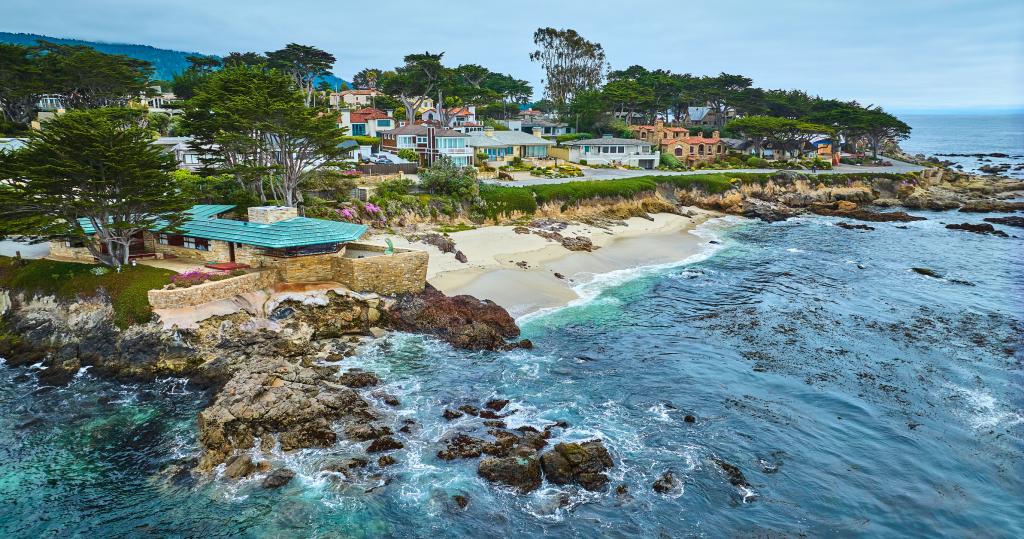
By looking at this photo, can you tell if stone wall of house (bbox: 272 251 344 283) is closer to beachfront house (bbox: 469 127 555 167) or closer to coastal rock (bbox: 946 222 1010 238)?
beachfront house (bbox: 469 127 555 167)

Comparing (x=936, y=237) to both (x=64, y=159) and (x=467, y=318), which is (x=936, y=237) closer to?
(x=467, y=318)

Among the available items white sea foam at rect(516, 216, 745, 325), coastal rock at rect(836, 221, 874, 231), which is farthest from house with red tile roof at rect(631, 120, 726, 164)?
white sea foam at rect(516, 216, 745, 325)

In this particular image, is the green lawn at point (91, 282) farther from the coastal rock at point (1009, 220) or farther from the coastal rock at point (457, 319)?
the coastal rock at point (1009, 220)

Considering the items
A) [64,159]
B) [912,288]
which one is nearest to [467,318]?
[64,159]


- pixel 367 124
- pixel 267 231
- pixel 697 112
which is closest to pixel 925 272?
pixel 267 231

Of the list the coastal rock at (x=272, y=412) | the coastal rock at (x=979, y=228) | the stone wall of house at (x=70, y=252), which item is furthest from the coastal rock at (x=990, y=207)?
the stone wall of house at (x=70, y=252)

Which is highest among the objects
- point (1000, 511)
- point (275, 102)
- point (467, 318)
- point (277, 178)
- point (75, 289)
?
point (275, 102)
